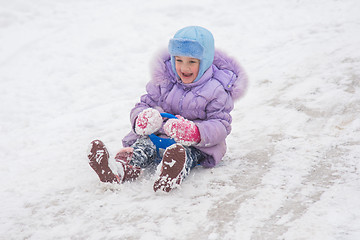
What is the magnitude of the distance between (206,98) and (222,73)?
12.1 inches

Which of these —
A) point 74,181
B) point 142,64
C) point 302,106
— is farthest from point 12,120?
point 302,106

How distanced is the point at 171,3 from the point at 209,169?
6.70m

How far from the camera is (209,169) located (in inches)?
123

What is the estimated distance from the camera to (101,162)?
2.72 m

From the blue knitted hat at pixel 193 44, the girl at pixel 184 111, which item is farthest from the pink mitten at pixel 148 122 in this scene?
the blue knitted hat at pixel 193 44

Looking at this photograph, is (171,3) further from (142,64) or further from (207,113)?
(207,113)

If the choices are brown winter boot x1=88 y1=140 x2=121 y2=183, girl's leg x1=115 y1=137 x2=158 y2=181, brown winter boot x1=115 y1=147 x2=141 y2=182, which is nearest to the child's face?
girl's leg x1=115 y1=137 x2=158 y2=181

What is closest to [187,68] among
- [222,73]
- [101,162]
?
[222,73]

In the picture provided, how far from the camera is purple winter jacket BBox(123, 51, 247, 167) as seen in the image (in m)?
3.02

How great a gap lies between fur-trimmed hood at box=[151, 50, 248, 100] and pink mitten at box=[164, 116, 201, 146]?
43 centimetres

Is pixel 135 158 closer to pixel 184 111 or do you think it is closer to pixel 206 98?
pixel 184 111

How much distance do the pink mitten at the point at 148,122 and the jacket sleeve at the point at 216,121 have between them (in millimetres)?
316

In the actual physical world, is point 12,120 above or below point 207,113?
below

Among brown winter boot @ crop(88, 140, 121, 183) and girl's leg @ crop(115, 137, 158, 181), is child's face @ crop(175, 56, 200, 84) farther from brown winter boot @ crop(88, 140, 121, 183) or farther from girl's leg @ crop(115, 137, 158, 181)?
brown winter boot @ crop(88, 140, 121, 183)
